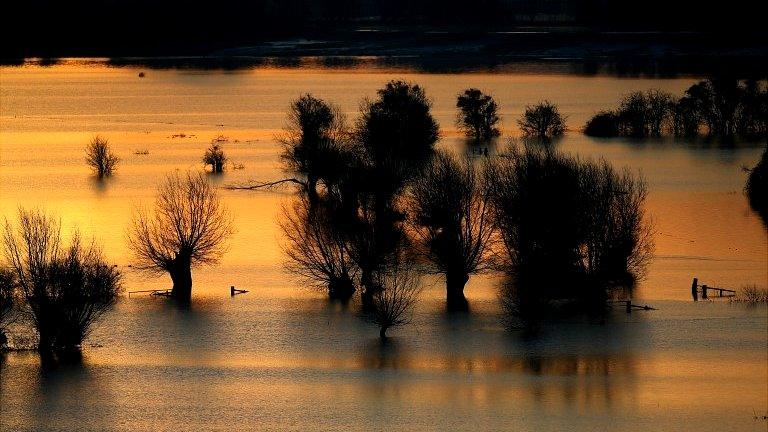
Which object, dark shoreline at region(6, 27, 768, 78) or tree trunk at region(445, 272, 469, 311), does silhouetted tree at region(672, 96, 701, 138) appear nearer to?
dark shoreline at region(6, 27, 768, 78)

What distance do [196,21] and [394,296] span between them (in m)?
152

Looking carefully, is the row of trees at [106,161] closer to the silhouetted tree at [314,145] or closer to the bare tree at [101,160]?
the bare tree at [101,160]

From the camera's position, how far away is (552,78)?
149625mm

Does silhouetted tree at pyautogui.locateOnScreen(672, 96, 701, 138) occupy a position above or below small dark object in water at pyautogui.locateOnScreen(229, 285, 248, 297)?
above

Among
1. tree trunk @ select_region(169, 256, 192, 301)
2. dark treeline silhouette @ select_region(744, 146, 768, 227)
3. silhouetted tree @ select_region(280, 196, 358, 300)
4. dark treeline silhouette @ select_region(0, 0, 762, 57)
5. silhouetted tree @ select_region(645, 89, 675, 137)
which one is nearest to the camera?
silhouetted tree @ select_region(280, 196, 358, 300)

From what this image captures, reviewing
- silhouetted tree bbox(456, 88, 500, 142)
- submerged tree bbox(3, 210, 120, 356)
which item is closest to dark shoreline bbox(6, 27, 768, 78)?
silhouetted tree bbox(456, 88, 500, 142)

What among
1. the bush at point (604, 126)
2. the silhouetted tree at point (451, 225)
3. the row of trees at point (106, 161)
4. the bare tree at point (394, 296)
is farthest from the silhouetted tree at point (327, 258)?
the bush at point (604, 126)

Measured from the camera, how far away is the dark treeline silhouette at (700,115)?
99562mm

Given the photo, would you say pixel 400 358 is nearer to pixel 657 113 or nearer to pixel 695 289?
pixel 695 289

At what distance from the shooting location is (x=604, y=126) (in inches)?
3883

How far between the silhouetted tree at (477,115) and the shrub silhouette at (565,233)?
50.1 meters

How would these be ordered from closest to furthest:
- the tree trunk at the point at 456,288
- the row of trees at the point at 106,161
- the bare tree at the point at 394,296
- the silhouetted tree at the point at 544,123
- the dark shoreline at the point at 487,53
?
the bare tree at the point at 394,296, the tree trunk at the point at 456,288, the row of trees at the point at 106,161, the silhouetted tree at the point at 544,123, the dark shoreline at the point at 487,53

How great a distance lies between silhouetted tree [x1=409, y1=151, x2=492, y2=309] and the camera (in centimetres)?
4678

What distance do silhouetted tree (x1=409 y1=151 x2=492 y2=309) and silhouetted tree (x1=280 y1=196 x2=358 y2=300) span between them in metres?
3.31
